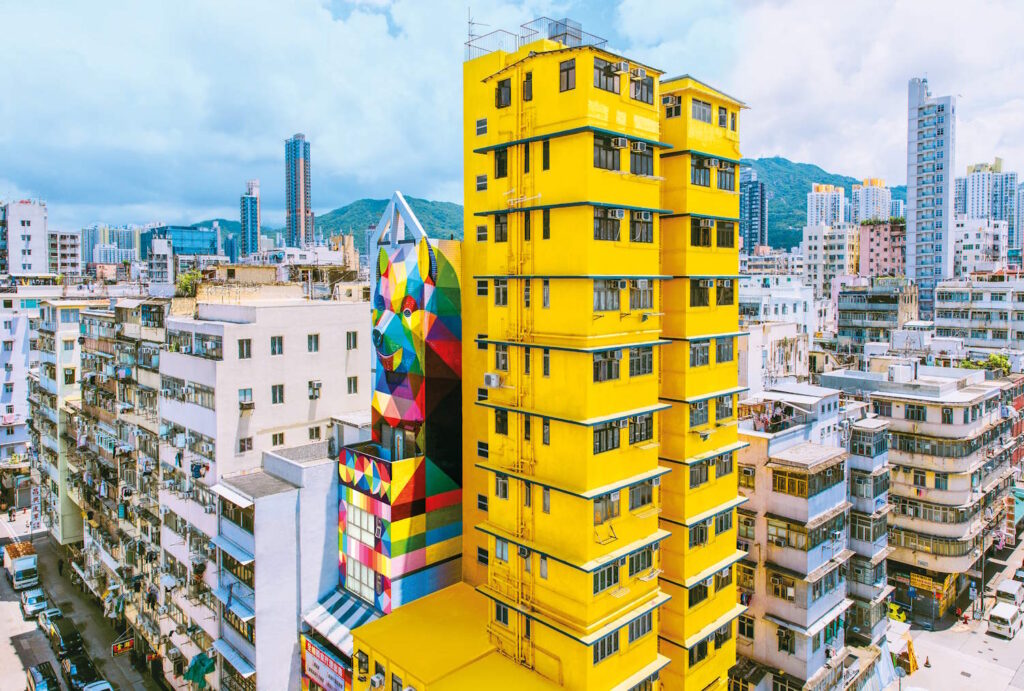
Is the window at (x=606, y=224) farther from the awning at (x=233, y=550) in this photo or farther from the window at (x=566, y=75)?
the awning at (x=233, y=550)

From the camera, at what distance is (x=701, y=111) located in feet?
104

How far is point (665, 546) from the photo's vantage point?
1255 inches

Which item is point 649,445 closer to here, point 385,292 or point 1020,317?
point 385,292

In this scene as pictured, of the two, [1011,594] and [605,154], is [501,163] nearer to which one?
[605,154]

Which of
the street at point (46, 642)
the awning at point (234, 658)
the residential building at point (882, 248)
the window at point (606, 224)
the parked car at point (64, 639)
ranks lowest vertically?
the street at point (46, 642)

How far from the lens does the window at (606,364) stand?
2696cm

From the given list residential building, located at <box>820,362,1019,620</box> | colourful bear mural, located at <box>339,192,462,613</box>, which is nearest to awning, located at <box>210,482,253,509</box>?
colourful bear mural, located at <box>339,192,462,613</box>

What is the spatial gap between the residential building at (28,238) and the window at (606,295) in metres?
125

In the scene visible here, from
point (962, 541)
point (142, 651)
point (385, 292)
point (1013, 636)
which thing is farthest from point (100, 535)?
point (1013, 636)

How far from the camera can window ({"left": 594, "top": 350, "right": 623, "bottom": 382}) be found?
2696 cm

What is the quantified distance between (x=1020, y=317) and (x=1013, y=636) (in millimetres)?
40727

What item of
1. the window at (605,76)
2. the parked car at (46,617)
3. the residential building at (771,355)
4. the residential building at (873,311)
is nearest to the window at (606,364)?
the window at (605,76)

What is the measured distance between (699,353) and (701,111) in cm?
1114

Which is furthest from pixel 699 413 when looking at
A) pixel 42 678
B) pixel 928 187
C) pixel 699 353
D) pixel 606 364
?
pixel 928 187
